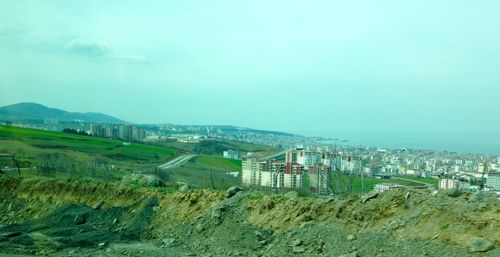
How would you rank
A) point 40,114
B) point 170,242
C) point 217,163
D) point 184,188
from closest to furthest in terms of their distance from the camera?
point 170,242
point 184,188
point 217,163
point 40,114

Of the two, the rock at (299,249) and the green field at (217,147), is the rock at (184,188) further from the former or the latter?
the green field at (217,147)

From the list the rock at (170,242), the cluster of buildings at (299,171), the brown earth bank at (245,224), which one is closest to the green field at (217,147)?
the cluster of buildings at (299,171)

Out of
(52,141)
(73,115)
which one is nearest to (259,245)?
(52,141)

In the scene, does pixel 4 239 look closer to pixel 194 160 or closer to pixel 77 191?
pixel 77 191

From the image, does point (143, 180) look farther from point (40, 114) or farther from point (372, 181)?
point (40, 114)

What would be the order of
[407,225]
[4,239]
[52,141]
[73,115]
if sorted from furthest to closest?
[73,115]
[52,141]
[4,239]
[407,225]

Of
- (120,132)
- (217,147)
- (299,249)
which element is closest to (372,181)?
(299,249)
